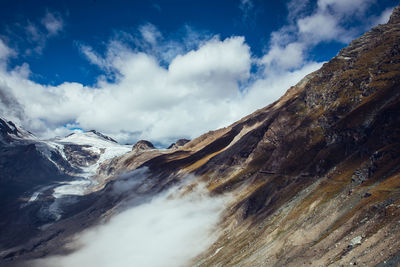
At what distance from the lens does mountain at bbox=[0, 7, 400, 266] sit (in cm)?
3944

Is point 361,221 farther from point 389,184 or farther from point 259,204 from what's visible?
point 259,204

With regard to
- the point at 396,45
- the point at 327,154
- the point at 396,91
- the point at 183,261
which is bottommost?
the point at 183,261

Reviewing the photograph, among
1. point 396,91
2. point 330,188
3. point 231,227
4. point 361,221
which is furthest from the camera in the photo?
point 231,227

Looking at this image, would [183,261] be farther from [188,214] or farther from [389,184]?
[389,184]

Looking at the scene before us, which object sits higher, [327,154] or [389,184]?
[327,154]

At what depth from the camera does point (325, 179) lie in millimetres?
81938

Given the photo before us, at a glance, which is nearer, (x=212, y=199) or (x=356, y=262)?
(x=356, y=262)

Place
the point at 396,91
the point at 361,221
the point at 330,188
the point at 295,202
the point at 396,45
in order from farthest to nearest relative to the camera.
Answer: the point at 396,45, the point at 396,91, the point at 295,202, the point at 330,188, the point at 361,221

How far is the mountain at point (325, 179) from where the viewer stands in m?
39.4

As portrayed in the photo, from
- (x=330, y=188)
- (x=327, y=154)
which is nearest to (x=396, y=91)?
(x=327, y=154)

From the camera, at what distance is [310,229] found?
163 ft

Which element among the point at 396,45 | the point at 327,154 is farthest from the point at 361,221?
the point at 396,45

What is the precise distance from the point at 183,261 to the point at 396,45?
15710cm

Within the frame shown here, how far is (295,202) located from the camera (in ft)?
262
